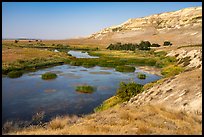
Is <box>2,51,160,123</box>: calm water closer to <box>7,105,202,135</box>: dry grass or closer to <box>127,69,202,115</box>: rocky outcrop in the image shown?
<box>127,69,202,115</box>: rocky outcrop

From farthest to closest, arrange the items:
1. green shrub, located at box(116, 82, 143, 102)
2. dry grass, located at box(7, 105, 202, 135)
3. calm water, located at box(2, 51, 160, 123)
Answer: green shrub, located at box(116, 82, 143, 102)
calm water, located at box(2, 51, 160, 123)
dry grass, located at box(7, 105, 202, 135)

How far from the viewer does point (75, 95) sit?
128 ft

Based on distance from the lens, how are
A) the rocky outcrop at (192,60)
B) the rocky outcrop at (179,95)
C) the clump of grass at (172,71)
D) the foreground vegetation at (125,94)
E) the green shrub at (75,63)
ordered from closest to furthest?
the rocky outcrop at (179,95) → the foreground vegetation at (125,94) → the clump of grass at (172,71) → the rocky outcrop at (192,60) → the green shrub at (75,63)

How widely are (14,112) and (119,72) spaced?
110ft

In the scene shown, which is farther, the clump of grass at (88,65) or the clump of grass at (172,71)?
the clump of grass at (88,65)

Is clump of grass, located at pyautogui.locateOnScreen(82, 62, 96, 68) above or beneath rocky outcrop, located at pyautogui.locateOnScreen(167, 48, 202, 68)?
beneath

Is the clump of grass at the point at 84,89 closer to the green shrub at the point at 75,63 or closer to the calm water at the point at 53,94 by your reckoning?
the calm water at the point at 53,94

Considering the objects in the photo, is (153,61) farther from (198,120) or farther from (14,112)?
(198,120)

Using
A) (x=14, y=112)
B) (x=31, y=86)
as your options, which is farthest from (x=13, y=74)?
(x=14, y=112)

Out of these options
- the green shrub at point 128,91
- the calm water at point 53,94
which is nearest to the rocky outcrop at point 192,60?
the calm water at point 53,94

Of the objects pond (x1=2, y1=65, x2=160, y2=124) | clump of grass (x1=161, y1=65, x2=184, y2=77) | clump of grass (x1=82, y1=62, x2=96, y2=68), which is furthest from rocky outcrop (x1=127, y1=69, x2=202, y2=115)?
clump of grass (x1=82, y1=62, x2=96, y2=68)

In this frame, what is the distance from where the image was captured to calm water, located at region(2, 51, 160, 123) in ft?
103

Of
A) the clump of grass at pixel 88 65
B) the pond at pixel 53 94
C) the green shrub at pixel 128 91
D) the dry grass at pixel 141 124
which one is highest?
the dry grass at pixel 141 124

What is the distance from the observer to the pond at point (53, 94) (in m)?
31.5
